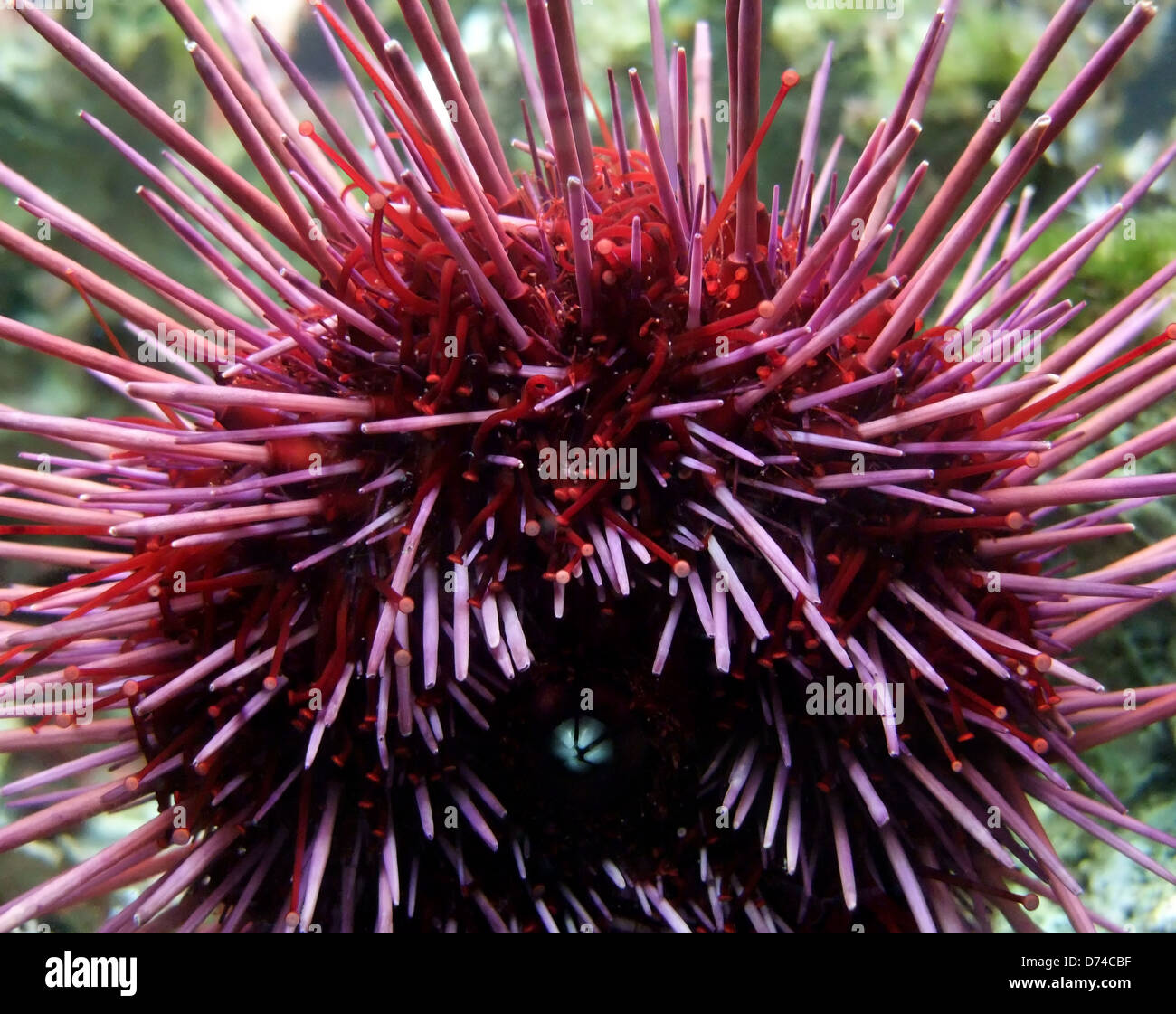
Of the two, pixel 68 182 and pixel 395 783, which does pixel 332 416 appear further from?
pixel 68 182

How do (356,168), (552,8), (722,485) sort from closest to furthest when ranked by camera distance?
(552,8), (722,485), (356,168)

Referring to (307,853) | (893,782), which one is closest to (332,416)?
(307,853)

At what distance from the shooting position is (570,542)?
3.81 feet

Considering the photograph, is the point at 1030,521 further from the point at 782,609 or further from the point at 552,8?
the point at 552,8

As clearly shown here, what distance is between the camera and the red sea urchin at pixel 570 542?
1.13 m

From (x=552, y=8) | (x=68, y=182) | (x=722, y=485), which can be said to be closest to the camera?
(x=552, y=8)

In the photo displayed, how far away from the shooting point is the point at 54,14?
8.34 ft

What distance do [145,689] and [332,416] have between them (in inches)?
21.4

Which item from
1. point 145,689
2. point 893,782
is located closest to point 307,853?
point 145,689

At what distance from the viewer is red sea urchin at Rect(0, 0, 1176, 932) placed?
44.6 inches

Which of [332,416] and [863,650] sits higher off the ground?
[332,416]

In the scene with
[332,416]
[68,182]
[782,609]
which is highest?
[68,182]

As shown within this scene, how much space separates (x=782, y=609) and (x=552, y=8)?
872 mm
